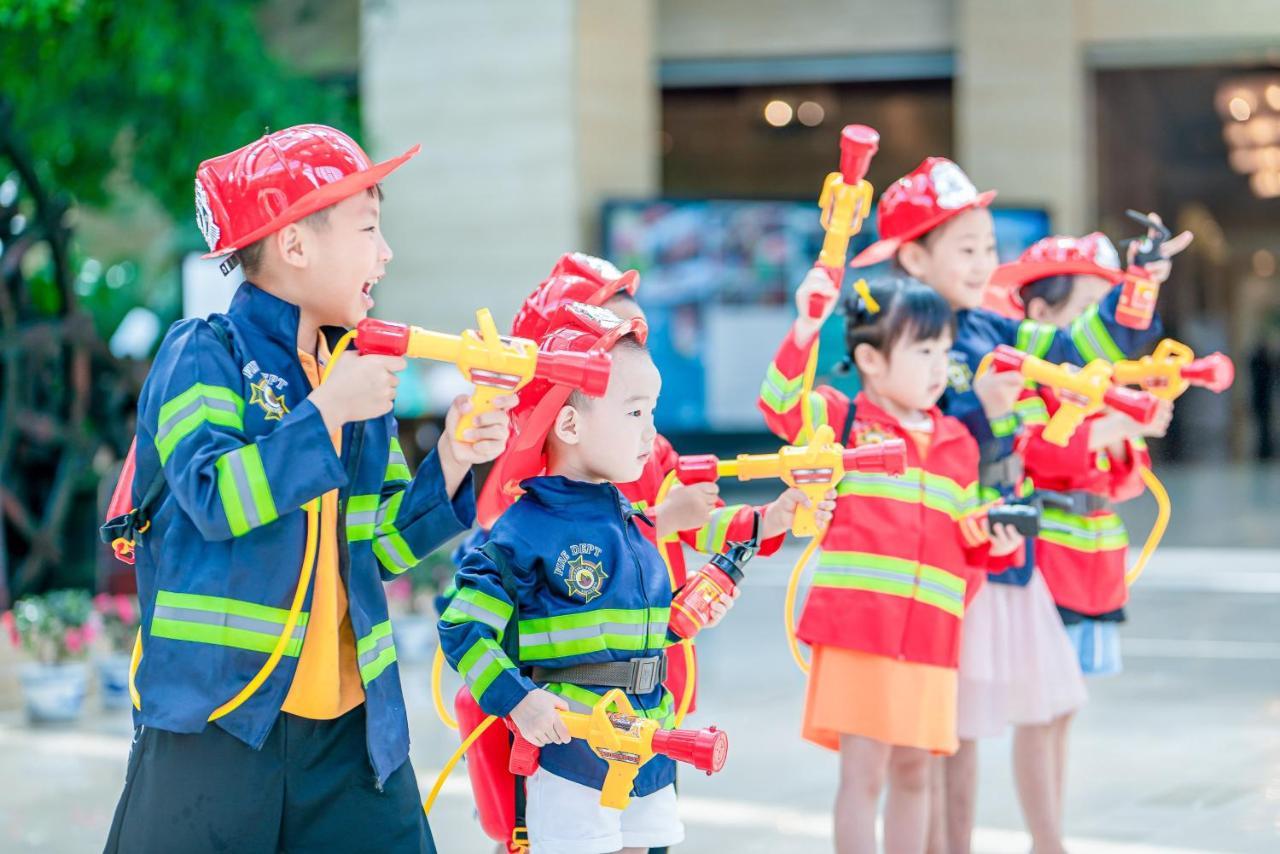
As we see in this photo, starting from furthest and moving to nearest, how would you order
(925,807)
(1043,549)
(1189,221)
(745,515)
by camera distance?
(1189,221), (1043,549), (925,807), (745,515)

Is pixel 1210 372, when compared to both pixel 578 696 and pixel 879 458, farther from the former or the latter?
pixel 578 696

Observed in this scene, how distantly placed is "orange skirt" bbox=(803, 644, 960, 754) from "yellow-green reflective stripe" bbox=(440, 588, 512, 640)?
1180mm

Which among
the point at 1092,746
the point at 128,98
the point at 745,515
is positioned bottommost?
the point at 1092,746

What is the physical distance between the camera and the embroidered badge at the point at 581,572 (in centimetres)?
281

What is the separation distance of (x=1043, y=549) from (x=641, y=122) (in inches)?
426

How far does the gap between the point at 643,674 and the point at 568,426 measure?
0.43 m

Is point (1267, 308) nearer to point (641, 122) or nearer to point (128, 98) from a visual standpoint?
point (641, 122)

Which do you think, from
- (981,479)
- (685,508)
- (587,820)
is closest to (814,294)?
(685,508)

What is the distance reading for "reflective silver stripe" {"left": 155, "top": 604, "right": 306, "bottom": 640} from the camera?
2.43m

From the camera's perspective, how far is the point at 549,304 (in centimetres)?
335

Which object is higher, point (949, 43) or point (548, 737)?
point (949, 43)

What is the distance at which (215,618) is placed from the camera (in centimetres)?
243

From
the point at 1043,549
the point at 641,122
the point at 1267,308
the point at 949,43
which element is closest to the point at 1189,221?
the point at 1267,308

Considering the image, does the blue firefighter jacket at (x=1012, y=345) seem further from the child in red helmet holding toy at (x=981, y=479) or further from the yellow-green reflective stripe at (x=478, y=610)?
the yellow-green reflective stripe at (x=478, y=610)
